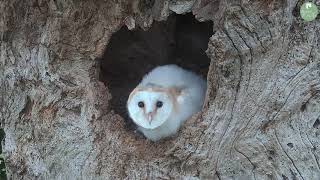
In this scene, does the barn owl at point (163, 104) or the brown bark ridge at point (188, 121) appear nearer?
the brown bark ridge at point (188, 121)

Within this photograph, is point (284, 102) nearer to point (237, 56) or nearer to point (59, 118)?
point (237, 56)

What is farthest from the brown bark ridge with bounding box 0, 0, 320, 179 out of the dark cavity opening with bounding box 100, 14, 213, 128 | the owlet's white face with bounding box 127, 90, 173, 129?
the dark cavity opening with bounding box 100, 14, 213, 128

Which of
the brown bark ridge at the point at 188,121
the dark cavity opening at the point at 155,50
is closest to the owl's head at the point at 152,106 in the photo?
the brown bark ridge at the point at 188,121

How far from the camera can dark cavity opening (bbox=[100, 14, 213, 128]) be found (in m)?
4.06

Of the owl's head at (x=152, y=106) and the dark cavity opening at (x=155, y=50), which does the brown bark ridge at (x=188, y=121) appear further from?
the dark cavity opening at (x=155, y=50)

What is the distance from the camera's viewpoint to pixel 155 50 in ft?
14.1

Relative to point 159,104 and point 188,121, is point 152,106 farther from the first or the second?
point 188,121

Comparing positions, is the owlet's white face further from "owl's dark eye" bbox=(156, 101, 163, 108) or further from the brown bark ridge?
the brown bark ridge

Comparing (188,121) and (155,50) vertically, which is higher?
(155,50)

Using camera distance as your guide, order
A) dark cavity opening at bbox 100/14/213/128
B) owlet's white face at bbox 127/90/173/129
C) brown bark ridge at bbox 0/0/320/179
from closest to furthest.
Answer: brown bark ridge at bbox 0/0/320/179 → owlet's white face at bbox 127/90/173/129 → dark cavity opening at bbox 100/14/213/128

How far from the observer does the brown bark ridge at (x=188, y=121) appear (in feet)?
9.91

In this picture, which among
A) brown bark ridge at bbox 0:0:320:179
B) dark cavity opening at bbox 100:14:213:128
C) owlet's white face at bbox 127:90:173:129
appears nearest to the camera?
brown bark ridge at bbox 0:0:320:179

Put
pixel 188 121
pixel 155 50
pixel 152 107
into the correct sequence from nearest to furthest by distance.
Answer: pixel 188 121, pixel 152 107, pixel 155 50

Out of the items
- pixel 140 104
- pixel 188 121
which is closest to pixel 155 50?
pixel 140 104
